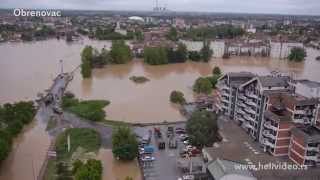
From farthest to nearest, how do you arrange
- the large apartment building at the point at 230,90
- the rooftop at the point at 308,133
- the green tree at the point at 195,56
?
the green tree at the point at 195,56 → the large apartment building at the point at 230,90 → the rooftop at the point at 308,133

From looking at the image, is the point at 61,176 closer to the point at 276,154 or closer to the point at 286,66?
the point at 276,154

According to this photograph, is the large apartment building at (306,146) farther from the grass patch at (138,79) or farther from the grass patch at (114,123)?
the grass patch at (138,79)

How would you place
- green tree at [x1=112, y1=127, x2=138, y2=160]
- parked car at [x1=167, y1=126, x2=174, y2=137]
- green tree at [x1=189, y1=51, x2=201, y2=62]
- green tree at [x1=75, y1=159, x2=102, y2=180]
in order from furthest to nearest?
green tree at [x1=189, y1=51, x2=201, y2=62]
parked car at [x1=167, y1=126, x2=174, y2=137]
green tree at [x1=112, y1=127, x2=138, y2=160]
green tree at [x1=75, y1=159, x2=102, y2=180]

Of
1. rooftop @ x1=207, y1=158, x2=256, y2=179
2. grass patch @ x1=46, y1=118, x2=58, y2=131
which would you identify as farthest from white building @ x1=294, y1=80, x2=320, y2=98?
grass patch @ x1=46, y1=118, x2=58, y2=131

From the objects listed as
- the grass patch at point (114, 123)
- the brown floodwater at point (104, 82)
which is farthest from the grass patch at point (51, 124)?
the grass patch at point (114, 123)

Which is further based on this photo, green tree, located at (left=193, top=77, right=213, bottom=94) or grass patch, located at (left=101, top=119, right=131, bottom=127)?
green tree, located at (left=193, top=77, right=213, bottom=94)

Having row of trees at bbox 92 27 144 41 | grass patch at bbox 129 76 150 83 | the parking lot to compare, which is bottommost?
the parking lot

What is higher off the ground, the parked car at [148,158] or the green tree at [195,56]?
the green tree at [195,56]

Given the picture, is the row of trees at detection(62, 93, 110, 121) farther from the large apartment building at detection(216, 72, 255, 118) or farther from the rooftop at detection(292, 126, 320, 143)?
the rooftop at detection(292, 126, 320, 143)
